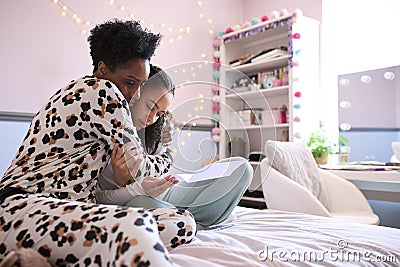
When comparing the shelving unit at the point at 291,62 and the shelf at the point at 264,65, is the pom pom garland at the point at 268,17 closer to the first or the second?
the shelving unit at the point at 291,62

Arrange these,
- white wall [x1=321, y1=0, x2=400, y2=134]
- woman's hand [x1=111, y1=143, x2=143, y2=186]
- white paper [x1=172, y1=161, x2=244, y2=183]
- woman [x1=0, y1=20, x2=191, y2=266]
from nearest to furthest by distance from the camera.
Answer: woman [x1=0, y1=20, x2=191, y2=266] < woman's hand [x1=111, y1=143, x2=143, y2=186] < white paper [x1=172, y1=161, x2=244, y2=183] < white wall [x1=321, y1=0, x2=400, y2=134]

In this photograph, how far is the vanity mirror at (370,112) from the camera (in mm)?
2744

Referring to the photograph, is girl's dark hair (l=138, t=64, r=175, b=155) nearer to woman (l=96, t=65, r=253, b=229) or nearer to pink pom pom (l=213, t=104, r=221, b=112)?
woman (l=96, t=65, r=253, b=229)

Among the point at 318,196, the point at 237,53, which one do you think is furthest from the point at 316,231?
the point at 237,53

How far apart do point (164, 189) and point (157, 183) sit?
26 millimetres

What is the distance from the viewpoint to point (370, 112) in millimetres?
2885

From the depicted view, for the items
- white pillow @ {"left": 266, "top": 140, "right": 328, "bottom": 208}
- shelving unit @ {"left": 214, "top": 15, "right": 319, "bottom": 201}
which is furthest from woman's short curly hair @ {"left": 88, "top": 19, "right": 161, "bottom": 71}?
shelving unit @ {"left": 214, "top": 15, "right": 319, "bottom": 201}

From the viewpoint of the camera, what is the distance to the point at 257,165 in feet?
4.26

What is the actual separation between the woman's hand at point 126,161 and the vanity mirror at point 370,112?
2.19m

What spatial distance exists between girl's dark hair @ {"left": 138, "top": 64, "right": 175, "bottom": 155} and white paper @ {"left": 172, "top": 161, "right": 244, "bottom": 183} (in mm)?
112

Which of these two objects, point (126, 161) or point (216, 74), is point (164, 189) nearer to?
point (126, 161)

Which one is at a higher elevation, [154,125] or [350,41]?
[350,41]

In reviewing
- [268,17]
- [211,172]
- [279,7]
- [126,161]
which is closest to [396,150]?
[268,17]

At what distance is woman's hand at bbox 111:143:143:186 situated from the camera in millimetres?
995
